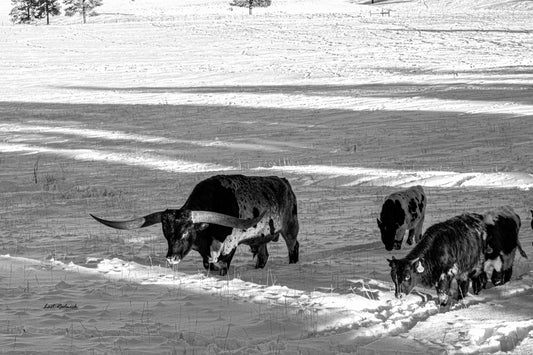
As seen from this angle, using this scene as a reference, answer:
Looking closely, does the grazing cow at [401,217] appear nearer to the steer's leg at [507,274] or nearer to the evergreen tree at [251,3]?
the steer's leg at [507,274]

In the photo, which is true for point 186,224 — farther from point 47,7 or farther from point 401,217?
point 47,7

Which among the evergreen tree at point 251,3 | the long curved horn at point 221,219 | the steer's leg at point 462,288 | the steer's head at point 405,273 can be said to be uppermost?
the evergreen tree at point 251,3

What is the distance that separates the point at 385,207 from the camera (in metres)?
13.3

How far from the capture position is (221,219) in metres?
10.2

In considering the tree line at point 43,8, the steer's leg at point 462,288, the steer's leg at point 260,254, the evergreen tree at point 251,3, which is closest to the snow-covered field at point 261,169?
the steer's leg at point 462,288

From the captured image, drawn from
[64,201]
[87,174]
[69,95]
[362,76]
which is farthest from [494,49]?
[64,201]

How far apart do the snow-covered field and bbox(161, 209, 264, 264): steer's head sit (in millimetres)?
455

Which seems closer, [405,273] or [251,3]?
[405,273]

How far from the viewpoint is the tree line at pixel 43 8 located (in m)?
109

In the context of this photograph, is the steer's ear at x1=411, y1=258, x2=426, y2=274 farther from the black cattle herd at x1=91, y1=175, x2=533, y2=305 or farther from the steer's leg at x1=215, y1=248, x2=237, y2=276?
the steer's leg at x1=215, y1=248, x2=237, y2=276

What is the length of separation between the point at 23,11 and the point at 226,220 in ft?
364

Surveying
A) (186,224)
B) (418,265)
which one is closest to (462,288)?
(418,265)

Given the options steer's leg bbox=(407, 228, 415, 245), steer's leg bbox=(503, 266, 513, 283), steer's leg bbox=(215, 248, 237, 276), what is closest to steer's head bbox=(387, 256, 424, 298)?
steer's leg bbox=(503, 266, 513, 283)

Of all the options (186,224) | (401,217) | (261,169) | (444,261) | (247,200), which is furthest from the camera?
(261,169)
